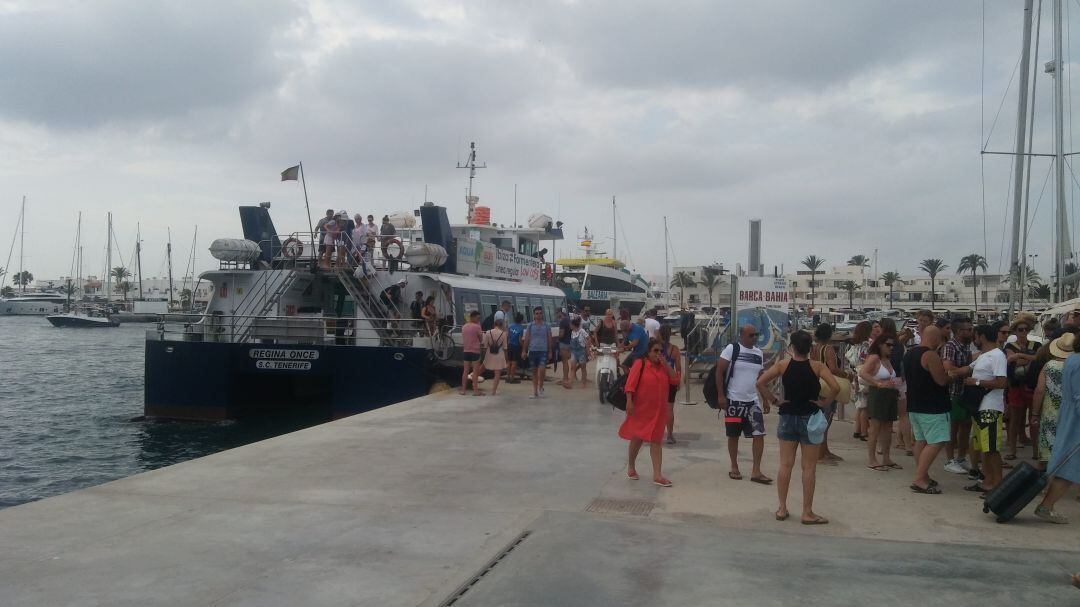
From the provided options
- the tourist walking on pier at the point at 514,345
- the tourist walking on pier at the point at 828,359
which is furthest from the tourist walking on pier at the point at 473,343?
the tourist walking on pier at the point at 828,359

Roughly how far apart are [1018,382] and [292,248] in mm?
14199

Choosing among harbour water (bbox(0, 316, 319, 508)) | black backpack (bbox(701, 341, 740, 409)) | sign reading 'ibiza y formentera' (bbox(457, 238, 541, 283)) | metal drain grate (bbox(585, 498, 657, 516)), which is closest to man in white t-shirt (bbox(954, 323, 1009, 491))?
black backpack (bbox(701, 341, 740, 409))

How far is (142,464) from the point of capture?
14.1 metres

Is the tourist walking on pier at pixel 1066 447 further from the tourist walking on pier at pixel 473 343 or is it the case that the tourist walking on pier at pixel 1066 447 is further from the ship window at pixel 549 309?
the ship window at pixel 549 309

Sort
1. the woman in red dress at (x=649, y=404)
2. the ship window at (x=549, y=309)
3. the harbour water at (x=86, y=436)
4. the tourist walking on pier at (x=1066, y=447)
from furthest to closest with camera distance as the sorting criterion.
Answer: the ship window at (x=549, y=309)
the harbour water at (x=86, y=436)
the woman in red dress at (x=649, y=404)
the tourist walking on pier at (x=1066, y=447)

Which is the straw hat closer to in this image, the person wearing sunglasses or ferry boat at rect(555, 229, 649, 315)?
the person wearing sunglasses

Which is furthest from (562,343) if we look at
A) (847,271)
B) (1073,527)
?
(847,271)

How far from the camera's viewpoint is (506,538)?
6191 mm

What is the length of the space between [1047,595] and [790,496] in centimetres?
281

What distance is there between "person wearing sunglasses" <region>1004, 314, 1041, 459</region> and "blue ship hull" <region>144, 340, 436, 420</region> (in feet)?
33.1

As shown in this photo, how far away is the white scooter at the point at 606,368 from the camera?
46.9 feet

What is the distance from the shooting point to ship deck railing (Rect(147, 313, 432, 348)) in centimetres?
1650

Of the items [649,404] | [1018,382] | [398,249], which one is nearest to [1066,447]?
[1018,382]

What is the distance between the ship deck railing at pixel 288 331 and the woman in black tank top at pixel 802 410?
10.2 metres
